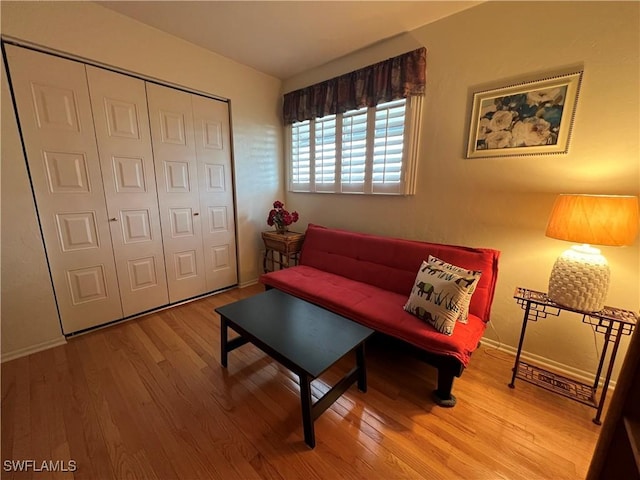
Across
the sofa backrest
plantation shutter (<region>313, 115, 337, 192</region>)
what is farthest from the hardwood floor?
plantation shutter (<region>313, 115, 337, 192</region>)

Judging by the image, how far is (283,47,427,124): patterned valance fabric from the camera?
2.05 meters

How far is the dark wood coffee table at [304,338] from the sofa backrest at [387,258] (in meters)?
0.68

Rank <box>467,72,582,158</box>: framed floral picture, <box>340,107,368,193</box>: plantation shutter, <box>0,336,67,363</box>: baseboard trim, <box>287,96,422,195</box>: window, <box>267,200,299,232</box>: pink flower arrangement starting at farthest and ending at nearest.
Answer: <box>267,200,299,232</box>: pink flower arrangement
<box>340,107,368,193</box>: plantation shutter
<box>287,96,422,195</box>: window
<box>0,336,67,363</box>: baseboard trim
<box>467,72,582,158</box>: framed floral picture

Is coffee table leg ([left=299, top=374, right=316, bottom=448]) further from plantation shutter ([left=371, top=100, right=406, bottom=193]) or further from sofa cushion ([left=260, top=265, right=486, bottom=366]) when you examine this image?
plantation shutter ([left=371, top=100, right=406, bottom=193])

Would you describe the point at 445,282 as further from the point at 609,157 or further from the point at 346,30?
the point at 346,30

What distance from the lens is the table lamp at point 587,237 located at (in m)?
1.25

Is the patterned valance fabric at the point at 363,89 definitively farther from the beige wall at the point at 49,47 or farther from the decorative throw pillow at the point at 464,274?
the decorative throw pillow at the point at 464,274

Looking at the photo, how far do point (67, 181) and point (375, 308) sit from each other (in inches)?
97.3

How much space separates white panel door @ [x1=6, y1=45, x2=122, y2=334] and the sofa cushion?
1406 millimetres

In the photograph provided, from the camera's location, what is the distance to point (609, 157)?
1486 mm

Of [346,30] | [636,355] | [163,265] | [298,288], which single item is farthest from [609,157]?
[163,265]

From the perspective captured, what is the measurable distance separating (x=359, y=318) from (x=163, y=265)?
2.00m

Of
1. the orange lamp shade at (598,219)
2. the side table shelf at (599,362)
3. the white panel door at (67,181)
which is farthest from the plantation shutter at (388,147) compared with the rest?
the white panel door at (67,181)

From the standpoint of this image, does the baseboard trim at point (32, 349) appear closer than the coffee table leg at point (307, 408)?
No
